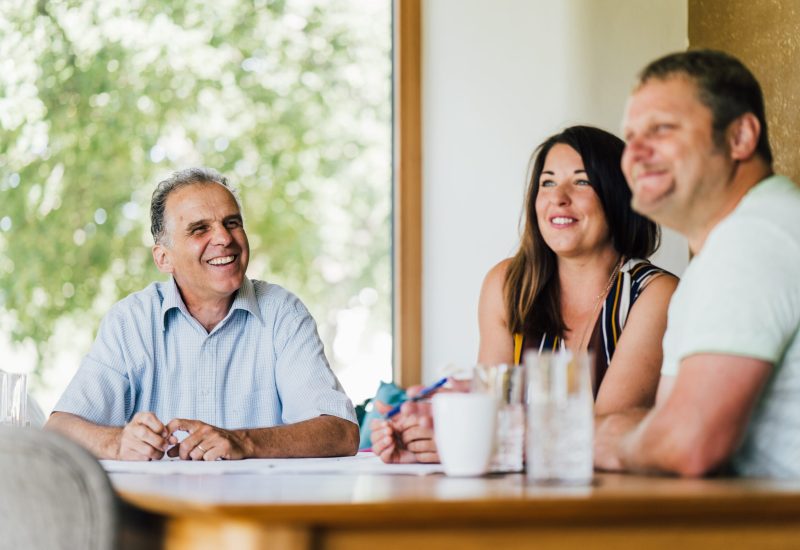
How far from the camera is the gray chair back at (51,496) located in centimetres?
112

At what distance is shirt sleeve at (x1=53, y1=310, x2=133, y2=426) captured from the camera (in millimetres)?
2539

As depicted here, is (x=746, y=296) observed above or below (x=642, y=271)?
below

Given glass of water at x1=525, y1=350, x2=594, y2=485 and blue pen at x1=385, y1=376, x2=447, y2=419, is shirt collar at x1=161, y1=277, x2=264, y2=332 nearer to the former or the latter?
blue pen at x1=385, y1=376, x2=447, y2=419

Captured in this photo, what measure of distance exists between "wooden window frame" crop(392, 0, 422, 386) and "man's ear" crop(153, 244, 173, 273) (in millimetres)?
1410

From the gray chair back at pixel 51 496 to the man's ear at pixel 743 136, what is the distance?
38.9 inches

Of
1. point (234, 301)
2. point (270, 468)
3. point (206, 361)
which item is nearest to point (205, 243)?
point (234, 301)

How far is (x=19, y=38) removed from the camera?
13.6ft

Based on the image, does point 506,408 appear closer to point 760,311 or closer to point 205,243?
point 760,311

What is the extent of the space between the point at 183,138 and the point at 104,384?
1.76 m

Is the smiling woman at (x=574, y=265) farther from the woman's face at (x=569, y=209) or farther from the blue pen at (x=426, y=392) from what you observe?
the blue pen at (x=426, y=392)

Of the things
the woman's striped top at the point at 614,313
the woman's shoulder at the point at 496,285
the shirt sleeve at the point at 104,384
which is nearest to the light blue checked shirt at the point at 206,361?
the shirt sleeve at the point at 104,384

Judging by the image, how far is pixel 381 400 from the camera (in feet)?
12.5

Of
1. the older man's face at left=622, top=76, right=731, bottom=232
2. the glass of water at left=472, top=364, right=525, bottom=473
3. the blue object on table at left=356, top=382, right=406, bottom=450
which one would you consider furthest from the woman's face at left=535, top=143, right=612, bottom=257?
the blue object on table at left=356, top=382, right=406, bottom=450

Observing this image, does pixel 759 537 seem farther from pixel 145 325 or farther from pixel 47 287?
pixel 47 287
